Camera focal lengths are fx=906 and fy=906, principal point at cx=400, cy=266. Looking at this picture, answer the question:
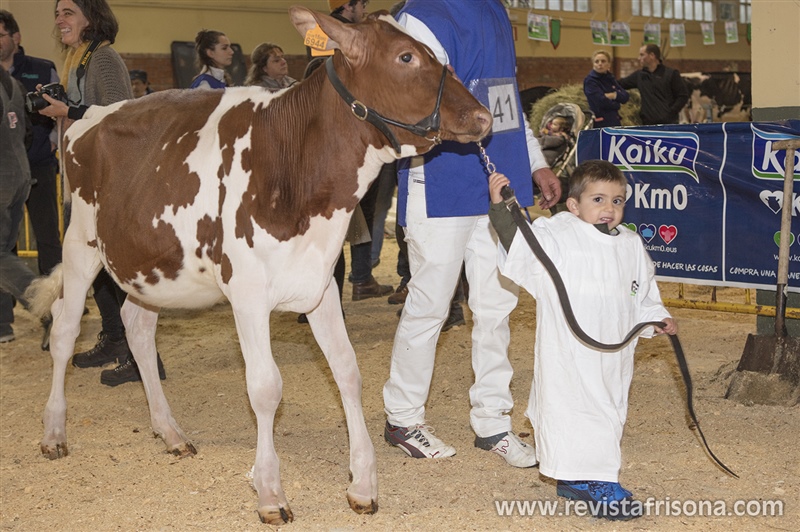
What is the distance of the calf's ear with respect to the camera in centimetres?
338

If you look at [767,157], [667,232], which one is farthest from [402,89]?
[667,232]

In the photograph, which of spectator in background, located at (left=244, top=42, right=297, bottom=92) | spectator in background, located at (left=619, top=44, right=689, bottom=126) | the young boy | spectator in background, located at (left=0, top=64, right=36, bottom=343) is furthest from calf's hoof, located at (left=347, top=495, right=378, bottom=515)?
spectator in background, located at (left=619, top=44, right=689, bottom=126)

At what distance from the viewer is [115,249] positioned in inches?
169

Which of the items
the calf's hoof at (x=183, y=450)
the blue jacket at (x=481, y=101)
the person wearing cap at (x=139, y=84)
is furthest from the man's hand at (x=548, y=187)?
the person wearing cap at (x=139, y=84)

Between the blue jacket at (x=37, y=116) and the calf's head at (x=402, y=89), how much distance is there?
4.83m

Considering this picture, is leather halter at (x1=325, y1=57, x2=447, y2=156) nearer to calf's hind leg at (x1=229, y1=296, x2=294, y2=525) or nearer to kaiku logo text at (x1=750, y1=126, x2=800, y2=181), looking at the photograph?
calf's hind leg at (x1=229, y1=296, x2=294, y2=525)

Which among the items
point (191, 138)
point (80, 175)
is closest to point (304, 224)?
point (191, 138)

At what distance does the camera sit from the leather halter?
2.48 meters

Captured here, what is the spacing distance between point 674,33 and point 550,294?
813 inches

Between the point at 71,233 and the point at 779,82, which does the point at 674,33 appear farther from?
the point at 71,233

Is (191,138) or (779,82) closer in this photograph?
(191,138)

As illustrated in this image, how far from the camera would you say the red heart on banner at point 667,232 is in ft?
20.6

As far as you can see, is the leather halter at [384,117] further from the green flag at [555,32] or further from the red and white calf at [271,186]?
the green flag at [555,32]

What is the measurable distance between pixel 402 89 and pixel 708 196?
330 cm
